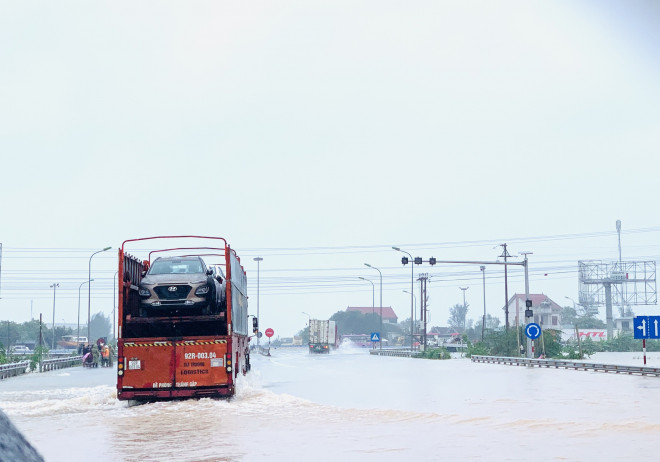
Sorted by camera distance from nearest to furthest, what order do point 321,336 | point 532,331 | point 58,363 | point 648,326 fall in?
point 648,326 → point 532,331 → point 58,363 → point 321,336

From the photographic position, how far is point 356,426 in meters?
15.5

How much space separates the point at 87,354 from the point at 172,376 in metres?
37.4

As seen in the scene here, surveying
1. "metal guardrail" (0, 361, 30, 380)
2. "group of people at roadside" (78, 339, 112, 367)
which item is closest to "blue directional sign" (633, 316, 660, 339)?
"metal guardrail" (0, 361, 30, 380)

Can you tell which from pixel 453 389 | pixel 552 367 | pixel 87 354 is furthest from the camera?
pixel 87 354

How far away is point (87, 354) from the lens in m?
55.0

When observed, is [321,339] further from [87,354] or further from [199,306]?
[199,306]

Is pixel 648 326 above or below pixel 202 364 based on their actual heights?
above

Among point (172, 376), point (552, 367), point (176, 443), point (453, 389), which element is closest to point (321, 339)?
point (552, 367)

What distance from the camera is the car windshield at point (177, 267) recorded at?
20172 millimetres

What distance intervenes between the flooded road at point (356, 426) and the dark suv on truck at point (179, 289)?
220cm

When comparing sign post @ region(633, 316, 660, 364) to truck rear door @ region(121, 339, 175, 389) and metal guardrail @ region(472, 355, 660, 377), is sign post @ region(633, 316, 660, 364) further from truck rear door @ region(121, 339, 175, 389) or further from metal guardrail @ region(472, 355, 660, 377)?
truck rear door @ region(121, 339, 175, 389)

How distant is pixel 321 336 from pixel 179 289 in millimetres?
78461

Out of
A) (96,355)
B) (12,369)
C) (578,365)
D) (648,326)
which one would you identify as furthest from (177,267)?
(96,355)

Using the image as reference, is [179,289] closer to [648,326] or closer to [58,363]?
[648,326]
